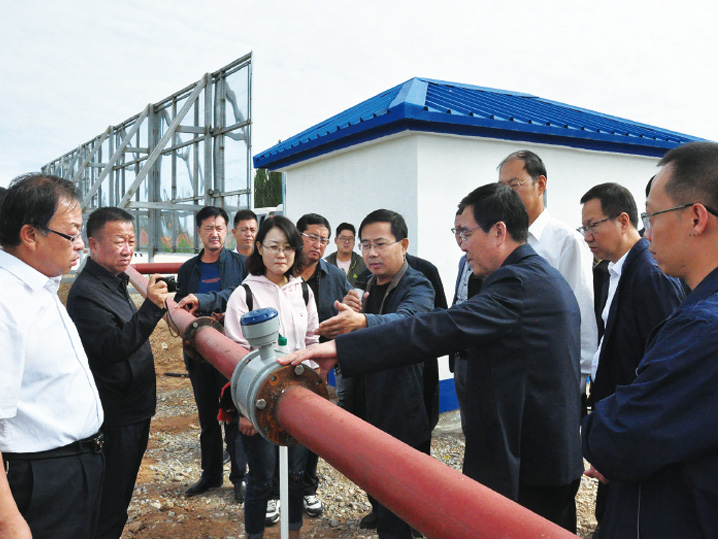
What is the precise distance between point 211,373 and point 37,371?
8.18 feet

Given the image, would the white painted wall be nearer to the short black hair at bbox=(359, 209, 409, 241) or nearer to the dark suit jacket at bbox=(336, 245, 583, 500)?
the short black hair at bbox=(359, 209, 409, 241)

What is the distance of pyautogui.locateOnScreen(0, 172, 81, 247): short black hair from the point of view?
1.83 meters

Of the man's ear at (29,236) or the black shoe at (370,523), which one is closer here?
the man's ear at (29,236)

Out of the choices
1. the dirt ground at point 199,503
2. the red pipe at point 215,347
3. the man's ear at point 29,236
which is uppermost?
the man's ear at point 29,236

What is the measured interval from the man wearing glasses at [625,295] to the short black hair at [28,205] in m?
2.64

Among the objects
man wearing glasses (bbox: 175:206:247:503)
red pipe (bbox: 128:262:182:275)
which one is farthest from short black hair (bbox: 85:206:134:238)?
red pipe (bbox: 128:262:182:275)

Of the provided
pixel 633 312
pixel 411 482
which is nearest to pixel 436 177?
pixel 633 312

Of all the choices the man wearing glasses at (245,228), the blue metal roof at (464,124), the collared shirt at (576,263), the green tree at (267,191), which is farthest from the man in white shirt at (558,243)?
the green tree at (267,191)

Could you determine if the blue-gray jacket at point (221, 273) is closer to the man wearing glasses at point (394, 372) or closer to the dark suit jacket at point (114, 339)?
the dark suit jacket at point (114, 339)

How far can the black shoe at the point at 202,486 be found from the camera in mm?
4188

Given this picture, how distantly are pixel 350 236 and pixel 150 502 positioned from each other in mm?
3247

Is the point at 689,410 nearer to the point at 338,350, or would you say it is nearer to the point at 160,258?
the point at 338,350

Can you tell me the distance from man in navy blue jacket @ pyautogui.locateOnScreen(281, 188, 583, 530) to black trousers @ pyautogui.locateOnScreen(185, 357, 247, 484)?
2491mm

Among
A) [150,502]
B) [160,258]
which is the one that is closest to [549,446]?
[150,502]
